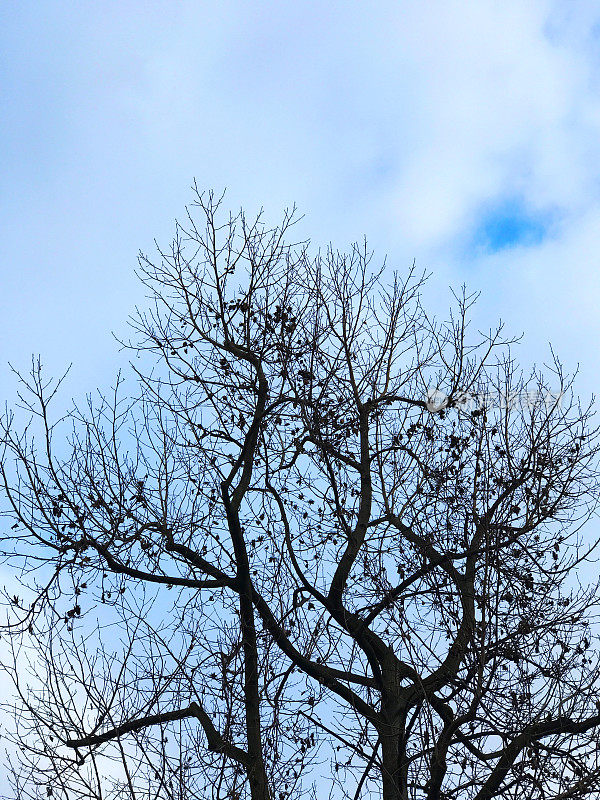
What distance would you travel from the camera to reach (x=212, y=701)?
9.06 meters

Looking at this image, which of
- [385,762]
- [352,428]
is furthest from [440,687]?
[352,428]

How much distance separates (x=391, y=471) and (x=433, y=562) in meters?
1.11

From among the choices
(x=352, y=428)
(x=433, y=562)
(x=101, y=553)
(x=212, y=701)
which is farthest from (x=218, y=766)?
(x=352, y=428)

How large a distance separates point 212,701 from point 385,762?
1.85m

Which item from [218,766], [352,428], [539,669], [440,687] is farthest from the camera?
[352,428]

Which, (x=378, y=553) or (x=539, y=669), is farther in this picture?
(x=378, y=553)

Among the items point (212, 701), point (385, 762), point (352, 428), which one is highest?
point (352, 428)

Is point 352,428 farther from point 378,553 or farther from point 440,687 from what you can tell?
point 440,687

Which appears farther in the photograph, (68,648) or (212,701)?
(212,701)

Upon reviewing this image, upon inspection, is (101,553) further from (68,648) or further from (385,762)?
(385,762)

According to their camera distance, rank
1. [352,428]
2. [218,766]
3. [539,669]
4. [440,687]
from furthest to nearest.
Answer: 1. [352,428]
2. [440,687]
3. [539,669]
4. [218,766]

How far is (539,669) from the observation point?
8.88 m

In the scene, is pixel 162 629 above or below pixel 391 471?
below

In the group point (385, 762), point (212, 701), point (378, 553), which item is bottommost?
point (385, 762)
